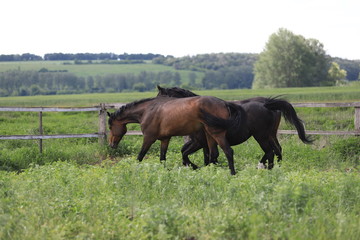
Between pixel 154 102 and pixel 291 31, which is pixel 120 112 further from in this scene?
pixel 291 31

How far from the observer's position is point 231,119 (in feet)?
30.4

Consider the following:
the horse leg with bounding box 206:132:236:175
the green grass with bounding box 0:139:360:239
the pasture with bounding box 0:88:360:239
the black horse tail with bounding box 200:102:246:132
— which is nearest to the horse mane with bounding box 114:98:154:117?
the black horse tail with bounding box 200:102:246:132

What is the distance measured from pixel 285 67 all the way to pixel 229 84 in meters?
35.7

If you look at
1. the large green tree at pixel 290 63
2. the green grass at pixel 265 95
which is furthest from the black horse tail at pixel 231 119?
the large green tree at pixel 290 63

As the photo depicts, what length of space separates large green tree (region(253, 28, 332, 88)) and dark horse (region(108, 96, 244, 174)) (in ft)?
191

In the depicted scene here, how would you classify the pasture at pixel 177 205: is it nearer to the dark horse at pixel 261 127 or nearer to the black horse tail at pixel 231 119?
the dark horse at pixel 261 127

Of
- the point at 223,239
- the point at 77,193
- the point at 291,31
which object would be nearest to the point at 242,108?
the point at 77,193

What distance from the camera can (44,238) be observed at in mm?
5176

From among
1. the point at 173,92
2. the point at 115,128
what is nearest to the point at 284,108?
the point at 173,92

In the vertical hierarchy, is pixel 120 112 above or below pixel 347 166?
above

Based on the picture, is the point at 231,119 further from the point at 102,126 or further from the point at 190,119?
the point at 102,126

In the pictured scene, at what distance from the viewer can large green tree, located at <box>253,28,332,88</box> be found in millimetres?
67938

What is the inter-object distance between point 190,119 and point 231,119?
790 mm

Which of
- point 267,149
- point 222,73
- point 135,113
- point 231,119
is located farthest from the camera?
point 222,73
